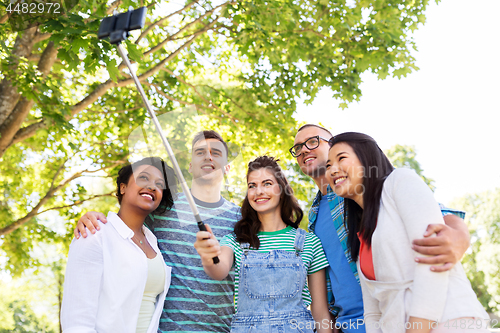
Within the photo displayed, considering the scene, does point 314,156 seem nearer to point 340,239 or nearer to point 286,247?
point 340,239

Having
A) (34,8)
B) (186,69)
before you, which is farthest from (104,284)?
(186,69)

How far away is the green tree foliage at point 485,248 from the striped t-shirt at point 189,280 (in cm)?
2994

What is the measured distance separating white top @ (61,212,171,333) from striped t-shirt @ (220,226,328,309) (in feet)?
2.08

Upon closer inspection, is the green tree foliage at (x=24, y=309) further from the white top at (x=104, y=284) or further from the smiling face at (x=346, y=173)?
the smiling face at (x=346, y=173)

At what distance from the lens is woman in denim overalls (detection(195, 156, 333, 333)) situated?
8.48 ft

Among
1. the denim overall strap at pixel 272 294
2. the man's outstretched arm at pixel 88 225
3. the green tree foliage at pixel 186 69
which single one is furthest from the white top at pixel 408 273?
the green tree foliage at pixel 186 69

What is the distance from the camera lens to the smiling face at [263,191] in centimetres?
302

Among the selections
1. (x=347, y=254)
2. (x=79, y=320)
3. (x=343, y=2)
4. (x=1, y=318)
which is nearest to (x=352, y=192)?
(x=347, y=254)

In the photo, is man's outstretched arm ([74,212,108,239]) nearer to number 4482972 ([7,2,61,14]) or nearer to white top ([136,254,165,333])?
white top ([136,254,165,333])

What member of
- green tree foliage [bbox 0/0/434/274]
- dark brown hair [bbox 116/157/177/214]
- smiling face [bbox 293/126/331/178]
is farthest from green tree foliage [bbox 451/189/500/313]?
dark brown hair [bbox 116/157/177/214]

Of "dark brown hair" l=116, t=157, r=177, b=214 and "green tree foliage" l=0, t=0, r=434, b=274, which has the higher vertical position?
"green tree foliage" l=0, t=0, r=434, b=274

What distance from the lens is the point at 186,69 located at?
921cm

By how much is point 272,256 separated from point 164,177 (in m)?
0.99

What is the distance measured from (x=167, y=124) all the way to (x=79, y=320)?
1.26 metres
